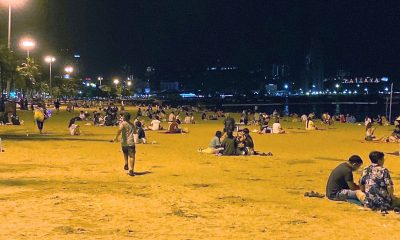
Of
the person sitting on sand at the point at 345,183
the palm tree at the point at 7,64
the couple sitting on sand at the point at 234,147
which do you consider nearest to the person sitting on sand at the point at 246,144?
the couple sitting on sand at the point at 234,147

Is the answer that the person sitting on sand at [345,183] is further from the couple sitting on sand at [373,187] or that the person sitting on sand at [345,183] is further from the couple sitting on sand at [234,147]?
the couple sitting on sand at [234,147]

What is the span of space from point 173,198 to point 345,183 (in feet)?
13.2

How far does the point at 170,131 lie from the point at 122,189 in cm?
1986

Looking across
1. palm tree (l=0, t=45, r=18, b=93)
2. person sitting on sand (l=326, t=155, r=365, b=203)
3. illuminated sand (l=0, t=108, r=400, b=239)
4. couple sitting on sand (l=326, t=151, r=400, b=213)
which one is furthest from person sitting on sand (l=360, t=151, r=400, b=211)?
palm tree (l=0, t=45, r=18, b=93)

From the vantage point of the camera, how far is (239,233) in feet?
31.4

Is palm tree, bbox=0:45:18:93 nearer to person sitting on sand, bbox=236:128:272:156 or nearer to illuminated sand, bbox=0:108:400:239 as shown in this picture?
illuminated sand, bbox=0:108:400:239

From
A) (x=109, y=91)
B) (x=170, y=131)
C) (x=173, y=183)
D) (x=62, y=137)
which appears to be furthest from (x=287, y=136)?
(x=109, y=91)

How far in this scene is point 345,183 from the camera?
1293 cm

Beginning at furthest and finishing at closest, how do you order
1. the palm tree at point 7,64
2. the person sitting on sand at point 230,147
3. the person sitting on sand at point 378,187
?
the palm tree at point 7,64, the person sitting on sand at point 230,147, the person sitting on sand at point 378,187

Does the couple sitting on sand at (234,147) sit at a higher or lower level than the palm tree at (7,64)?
lower

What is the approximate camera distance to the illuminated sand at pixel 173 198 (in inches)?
384

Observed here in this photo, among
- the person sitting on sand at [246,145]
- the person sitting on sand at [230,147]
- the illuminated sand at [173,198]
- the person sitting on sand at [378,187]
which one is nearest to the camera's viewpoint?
the illuminated sand at [173,198]

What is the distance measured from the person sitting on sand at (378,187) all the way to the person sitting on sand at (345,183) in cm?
59

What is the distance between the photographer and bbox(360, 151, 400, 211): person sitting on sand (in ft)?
38.1
